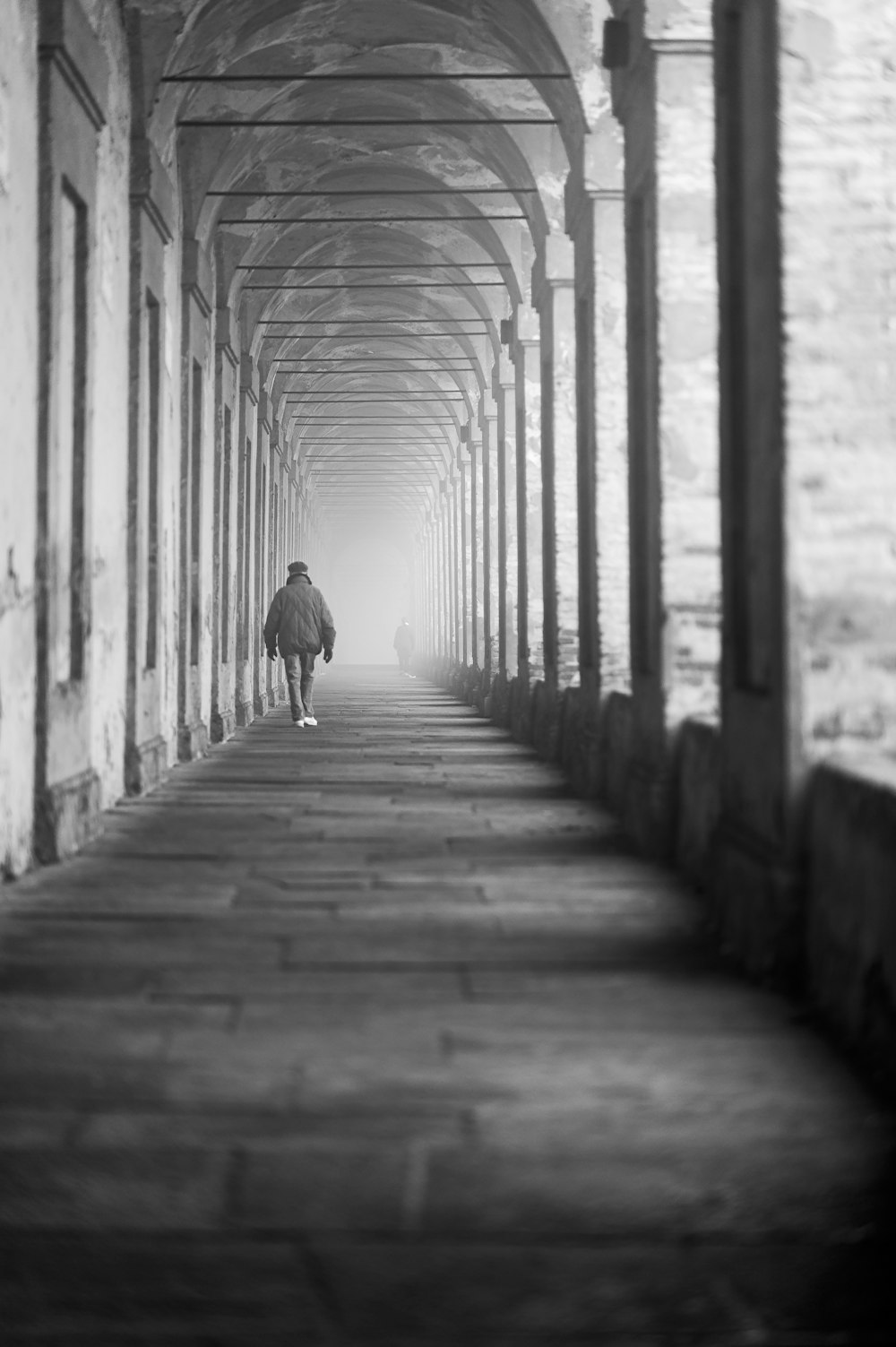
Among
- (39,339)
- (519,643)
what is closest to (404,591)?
(519,643)

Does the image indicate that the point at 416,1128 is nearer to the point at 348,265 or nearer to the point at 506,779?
the point at 506,779

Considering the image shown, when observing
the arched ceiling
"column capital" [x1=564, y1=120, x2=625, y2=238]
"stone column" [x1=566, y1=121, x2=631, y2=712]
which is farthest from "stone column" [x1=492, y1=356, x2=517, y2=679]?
"column capital" [x1=564, y1=120, x2=625, y2=238]

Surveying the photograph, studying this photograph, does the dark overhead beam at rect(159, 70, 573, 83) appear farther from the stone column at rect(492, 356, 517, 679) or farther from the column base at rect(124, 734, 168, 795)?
the stone column at rect(492, 356, 517, 679)

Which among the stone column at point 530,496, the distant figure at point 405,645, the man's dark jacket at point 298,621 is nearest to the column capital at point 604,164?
the stone column at point 530,496

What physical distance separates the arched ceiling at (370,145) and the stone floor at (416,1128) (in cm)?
719

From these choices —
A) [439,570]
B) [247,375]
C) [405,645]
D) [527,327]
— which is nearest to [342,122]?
[527,327]

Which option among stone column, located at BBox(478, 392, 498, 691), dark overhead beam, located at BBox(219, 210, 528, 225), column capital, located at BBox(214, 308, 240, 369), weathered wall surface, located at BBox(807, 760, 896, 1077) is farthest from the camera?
stone column, located at BBox(478, 392, 498, 691)

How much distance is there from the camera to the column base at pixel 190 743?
507 inches

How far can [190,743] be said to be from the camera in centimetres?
1301

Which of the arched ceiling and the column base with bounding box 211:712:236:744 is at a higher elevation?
the arched ceiling

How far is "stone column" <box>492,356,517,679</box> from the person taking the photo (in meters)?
19.2

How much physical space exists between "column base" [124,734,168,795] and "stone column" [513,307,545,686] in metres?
5.69

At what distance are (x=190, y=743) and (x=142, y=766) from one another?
2.84m

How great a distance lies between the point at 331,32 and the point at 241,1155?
12445 mm
